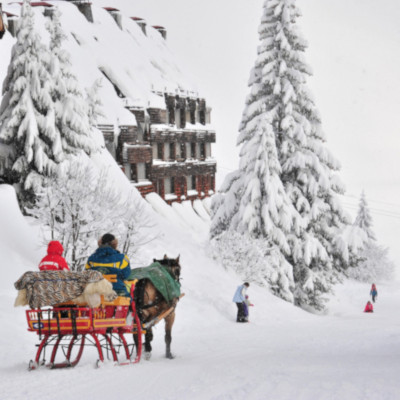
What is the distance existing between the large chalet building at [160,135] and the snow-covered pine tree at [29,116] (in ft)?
54.5

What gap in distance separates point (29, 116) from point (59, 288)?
55.8 ft

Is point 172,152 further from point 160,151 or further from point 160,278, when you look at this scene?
point 160,278

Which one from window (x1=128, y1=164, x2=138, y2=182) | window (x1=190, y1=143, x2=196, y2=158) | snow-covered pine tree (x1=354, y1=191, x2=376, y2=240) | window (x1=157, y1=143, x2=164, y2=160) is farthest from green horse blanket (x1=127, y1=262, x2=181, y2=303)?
snow-covered pine tree (x1=354, y1=191, x2=376, y2=240)

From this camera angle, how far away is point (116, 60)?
162 ft

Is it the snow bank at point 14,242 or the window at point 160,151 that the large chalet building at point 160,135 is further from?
the snow bank at point 14,242

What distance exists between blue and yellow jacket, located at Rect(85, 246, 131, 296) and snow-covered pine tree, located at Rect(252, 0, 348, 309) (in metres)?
21.2

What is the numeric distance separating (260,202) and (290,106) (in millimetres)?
5015

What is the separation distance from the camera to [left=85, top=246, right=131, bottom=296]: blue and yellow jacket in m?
9.12

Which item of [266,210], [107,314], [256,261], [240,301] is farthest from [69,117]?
[107,314]

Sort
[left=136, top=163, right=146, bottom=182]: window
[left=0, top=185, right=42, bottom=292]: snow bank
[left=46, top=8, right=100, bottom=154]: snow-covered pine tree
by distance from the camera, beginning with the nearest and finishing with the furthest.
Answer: [left=0, top=185, right=42, bottom=292]: snow bank → [left=46, top=8, right=100, bottom=154]: snow-covered pine tree → [left=136, top=163, right=146, bottom=182]: window

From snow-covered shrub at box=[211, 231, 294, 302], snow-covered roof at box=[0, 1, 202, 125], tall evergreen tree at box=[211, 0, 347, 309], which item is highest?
snow-covered roof at box=[0, 1, 202, 125]

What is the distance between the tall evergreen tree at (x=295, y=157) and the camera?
29.7 metres

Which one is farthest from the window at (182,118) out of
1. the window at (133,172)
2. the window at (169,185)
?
the window at (133,172)

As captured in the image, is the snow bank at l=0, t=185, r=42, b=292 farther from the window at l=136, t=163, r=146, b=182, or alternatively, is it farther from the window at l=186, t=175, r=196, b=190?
the window at l=186, t=175, r=196, b=190
